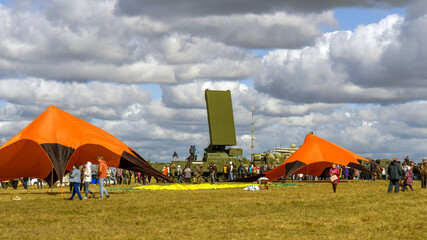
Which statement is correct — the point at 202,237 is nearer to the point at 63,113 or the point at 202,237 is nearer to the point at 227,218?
the point at 227,218

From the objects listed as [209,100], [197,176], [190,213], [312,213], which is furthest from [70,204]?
[209,100]

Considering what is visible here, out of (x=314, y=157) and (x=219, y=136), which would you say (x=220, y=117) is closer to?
(x=219, y=136)

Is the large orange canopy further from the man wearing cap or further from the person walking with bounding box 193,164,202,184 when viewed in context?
the man wearing cap

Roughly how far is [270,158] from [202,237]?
41.8 m

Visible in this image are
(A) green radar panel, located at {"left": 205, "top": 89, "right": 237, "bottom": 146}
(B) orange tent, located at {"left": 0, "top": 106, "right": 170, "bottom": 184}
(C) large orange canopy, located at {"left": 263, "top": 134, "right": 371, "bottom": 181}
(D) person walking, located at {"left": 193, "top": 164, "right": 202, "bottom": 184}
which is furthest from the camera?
(A) green radar panel, located at {"left": 205, "top": 89, "right": 237, "bottom": 146}

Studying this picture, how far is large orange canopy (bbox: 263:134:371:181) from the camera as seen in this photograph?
3784 cm

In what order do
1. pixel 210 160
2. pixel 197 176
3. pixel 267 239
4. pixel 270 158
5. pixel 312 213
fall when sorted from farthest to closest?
1. pixel 270 158
2. pixel 210 160
3. pixel 197 176
4. pixel 312 213
5. pixel 267 239

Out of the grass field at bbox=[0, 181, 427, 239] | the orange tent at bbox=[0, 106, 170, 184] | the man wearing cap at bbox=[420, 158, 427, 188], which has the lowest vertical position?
the grass field at bbox=[0, 181, 427, 239]

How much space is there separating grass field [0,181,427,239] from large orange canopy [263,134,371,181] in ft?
51.0

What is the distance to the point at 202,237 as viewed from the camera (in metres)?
12.5

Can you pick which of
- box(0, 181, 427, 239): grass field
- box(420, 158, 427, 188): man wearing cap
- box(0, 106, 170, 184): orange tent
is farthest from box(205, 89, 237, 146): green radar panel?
box(0, 181, 427, 239): grass field

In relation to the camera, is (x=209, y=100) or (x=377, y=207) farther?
(x=209, y=100)

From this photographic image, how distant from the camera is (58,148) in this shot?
26766 millimetres

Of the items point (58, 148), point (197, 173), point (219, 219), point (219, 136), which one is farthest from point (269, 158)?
point (219, 219)
